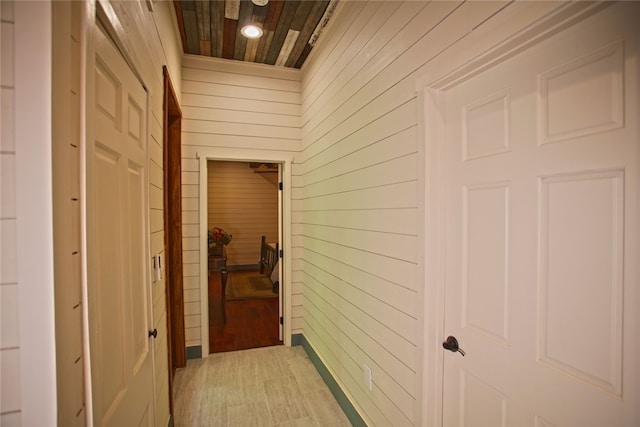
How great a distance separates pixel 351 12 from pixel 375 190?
139cm

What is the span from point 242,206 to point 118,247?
6970 millimetres

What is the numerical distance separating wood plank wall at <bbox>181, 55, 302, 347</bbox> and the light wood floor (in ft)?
Answer: 1.39

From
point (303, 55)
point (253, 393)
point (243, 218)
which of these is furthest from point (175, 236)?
point (243, 218)

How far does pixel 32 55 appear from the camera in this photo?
64cm

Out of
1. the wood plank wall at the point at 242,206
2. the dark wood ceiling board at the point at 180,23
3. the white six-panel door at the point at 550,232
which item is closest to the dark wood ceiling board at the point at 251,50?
the dark wood ceiling board at the point at 180,23

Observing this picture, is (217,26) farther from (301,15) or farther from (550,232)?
(550,232)

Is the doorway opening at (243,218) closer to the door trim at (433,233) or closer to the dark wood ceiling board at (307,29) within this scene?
the dark wood ceiling board at (307,29)

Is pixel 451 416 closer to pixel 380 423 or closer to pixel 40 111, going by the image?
pixel 380 423

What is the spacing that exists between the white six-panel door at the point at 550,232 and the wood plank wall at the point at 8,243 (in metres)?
1.41

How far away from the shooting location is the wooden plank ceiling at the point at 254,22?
2396 millimetres

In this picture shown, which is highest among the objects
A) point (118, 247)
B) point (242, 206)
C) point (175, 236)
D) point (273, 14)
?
point (273, 14)

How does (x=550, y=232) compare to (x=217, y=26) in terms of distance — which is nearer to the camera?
(x=550, y=232)

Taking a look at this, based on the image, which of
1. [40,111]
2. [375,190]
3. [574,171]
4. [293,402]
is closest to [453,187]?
[574,171]

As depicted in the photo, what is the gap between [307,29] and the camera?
2756mm
